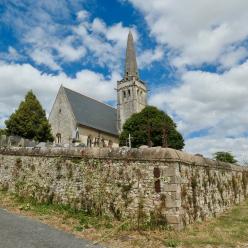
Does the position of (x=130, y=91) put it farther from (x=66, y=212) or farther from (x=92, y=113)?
(x=66, y=212)

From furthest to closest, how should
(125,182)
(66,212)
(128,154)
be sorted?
1. (66,212)
2. (128,154)
3. (125,182)

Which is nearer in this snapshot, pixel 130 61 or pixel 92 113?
pixel 92 113

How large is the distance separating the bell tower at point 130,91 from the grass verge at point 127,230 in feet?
143

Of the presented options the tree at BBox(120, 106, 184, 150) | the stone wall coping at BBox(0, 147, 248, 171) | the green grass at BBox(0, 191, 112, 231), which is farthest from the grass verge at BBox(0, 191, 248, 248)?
the tree at BBox(120, 106, 184, 150)

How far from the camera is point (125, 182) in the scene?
30.2 feet

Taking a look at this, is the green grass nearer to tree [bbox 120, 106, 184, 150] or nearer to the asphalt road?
the asphalt road

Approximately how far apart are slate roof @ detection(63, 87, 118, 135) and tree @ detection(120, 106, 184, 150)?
6.90 meters

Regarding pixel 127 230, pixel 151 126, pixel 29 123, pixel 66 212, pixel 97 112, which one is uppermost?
pixel 97 112

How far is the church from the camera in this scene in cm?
4319

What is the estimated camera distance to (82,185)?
392 inches

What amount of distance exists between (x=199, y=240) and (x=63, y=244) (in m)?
3.22

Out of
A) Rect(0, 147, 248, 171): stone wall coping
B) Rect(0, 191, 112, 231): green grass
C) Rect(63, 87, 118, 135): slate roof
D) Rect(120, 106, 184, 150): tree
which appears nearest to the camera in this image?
Rect(0, 191, 112, 231): green grass

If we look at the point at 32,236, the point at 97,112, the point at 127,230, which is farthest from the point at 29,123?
the point at 32,236

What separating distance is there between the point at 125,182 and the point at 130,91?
47480 millimetres
